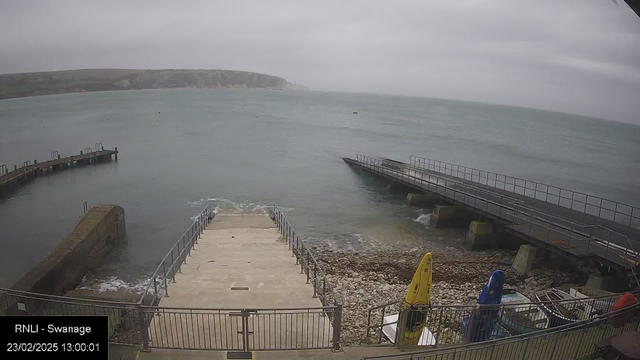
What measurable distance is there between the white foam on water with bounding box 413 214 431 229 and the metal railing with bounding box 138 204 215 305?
1453cm

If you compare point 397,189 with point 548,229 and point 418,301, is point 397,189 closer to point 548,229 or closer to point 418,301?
point 548,229

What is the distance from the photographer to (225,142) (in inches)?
2677

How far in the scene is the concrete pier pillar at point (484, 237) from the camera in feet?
71.5

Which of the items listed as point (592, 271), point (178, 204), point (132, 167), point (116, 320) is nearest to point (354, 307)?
point (116, 320)

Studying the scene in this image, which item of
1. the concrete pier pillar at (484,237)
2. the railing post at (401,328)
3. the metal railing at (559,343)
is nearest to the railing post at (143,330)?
the metal railing at (559,343)

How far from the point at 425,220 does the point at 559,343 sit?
20725 millimetres

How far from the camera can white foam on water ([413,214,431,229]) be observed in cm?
2687

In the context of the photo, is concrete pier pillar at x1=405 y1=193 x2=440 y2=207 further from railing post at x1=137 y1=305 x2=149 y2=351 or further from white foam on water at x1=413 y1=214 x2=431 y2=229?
railing post at x1=137 y1=305 x2=149 y2=351

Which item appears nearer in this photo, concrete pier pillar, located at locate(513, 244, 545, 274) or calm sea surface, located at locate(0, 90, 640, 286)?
concrete pier pillar, located at locate(513, 244, 545, 274)

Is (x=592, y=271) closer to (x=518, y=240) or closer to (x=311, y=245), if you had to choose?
(x=518, y=240)

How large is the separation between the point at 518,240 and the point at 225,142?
181 feet

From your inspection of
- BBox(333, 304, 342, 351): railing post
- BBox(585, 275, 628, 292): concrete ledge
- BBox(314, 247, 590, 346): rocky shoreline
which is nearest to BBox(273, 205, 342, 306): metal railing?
BBox(333, 304, 342, 351): railing post

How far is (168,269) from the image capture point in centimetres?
1439

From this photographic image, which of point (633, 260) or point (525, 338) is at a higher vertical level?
point (525, 338)
